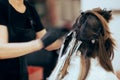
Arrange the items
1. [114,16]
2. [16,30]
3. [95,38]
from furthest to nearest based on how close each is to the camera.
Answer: [114,16] < [16,30] < [95,38]

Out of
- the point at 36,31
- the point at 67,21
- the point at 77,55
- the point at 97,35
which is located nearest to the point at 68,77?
the point at 77,55

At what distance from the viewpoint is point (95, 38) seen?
1536 millimetres

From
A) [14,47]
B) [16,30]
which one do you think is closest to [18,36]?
[16,30]

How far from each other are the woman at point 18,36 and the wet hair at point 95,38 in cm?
14

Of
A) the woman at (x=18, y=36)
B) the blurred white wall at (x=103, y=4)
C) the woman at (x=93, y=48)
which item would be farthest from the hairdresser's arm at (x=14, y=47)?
the blurred white wall at (x=103, y=4)

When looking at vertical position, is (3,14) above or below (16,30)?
above

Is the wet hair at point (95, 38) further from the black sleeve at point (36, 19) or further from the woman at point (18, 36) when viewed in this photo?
the black sleeve at point (36, 19)

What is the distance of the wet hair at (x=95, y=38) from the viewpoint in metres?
1.53

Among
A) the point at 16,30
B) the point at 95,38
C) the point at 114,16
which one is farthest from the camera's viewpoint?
the point at 114,16

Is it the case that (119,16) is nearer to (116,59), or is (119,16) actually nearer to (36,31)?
(116,59)

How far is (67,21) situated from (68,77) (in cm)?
289

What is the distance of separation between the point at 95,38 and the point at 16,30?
43cm

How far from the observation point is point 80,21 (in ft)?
5.15

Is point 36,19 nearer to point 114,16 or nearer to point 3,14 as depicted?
point 3,14
